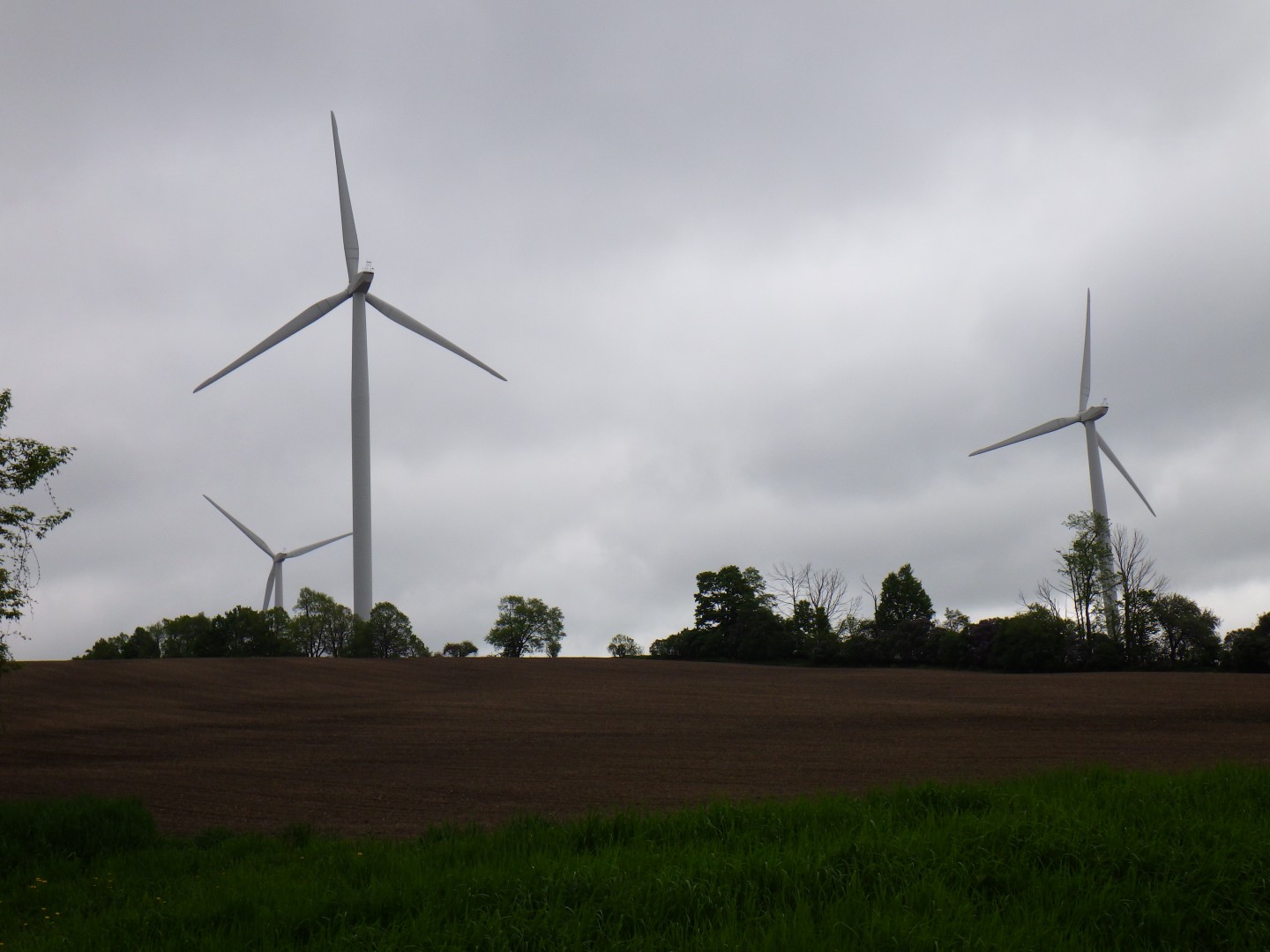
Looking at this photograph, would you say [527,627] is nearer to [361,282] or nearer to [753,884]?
[361,282]

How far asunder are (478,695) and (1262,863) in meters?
37.9

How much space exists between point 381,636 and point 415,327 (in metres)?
19.9

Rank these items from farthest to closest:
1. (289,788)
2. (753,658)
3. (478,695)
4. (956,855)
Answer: (753,658) → (478,695) → (289,788) → (956,855)

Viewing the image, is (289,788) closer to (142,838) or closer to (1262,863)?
(142,838)

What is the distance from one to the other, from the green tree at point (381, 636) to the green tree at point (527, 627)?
28.6m

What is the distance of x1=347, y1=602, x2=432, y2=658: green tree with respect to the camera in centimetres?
6384

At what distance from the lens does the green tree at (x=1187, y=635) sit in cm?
5791

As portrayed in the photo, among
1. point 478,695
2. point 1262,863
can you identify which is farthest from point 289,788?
point 478,695

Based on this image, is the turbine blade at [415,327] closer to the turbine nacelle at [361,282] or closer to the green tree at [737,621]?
the turbine nacelle at [361,282]

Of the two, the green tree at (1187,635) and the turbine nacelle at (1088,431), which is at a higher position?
the turbine nacelle at (1088,431)

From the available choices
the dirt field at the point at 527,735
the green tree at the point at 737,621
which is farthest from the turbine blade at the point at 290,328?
the green tree at the point at 737,621

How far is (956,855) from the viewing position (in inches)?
442

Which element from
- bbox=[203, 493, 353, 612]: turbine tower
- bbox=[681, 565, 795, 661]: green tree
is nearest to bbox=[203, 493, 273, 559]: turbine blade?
bbox=[203, 493, 353, 612]: turbine tower

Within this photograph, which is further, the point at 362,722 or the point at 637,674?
the point at 637,674
